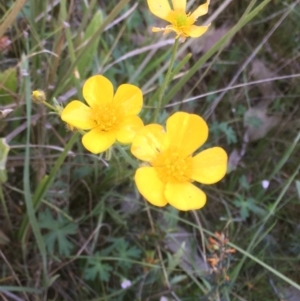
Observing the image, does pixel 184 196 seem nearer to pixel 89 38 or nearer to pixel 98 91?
pixel 98 91

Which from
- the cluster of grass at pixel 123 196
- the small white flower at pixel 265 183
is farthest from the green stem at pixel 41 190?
the small white flower at pixel 265 183

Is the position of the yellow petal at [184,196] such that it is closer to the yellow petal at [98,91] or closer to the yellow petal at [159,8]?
the yellow petal at [98,91]

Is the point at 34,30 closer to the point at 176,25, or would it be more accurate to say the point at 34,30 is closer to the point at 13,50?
the point at 13,50

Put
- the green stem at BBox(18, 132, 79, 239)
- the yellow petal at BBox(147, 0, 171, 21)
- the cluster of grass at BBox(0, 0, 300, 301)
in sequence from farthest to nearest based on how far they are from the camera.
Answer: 1. the cluster of grass at BBox(0, 0, 300, 301)
2. the green stem at BBox(18, 132, 79, 239)
3. the yellow petal at BBox(147, 0, 171, 21)

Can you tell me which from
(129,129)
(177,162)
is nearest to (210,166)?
(177,162)

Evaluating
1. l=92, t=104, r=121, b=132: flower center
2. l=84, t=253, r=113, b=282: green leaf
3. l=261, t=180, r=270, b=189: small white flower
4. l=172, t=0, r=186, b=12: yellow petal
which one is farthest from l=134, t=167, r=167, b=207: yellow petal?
l=261, t=180, r=270, b=189: small white flower

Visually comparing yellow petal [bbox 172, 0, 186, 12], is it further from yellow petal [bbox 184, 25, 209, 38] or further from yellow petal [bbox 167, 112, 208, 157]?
yellow petal [bbox 167, 112, 208, 157]
